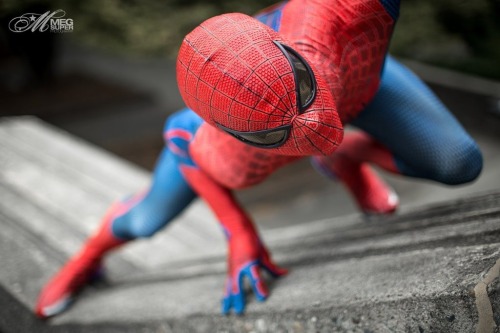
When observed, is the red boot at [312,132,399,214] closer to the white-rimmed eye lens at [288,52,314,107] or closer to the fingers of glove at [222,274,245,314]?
the fingers of glove at [222,274,245,314]

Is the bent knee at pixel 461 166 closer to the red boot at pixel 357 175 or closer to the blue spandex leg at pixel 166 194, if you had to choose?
the red boot at pixel 357 175

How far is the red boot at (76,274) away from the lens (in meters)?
2.19

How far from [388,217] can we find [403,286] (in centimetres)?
93

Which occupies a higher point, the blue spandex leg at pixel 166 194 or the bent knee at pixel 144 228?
the blue spandex leg at pixel 166 194

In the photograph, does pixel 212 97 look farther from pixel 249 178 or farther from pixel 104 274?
pixel 104 274

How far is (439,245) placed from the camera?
1474 mm

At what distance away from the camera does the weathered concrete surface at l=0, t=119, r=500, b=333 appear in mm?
1287

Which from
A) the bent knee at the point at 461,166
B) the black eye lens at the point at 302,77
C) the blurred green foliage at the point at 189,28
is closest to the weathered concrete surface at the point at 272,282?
the bent knee at the point at 461,166

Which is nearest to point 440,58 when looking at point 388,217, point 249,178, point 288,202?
point 288,202

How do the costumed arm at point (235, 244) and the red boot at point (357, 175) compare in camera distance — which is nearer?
the costumed arm at point (235, 244)

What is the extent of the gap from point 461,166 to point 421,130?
0.16 m

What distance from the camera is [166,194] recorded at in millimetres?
1972

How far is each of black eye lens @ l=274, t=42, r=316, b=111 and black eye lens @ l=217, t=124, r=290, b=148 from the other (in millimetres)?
65

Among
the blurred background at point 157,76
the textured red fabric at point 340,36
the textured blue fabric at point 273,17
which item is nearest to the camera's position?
the textured red fabric at point 340,36
